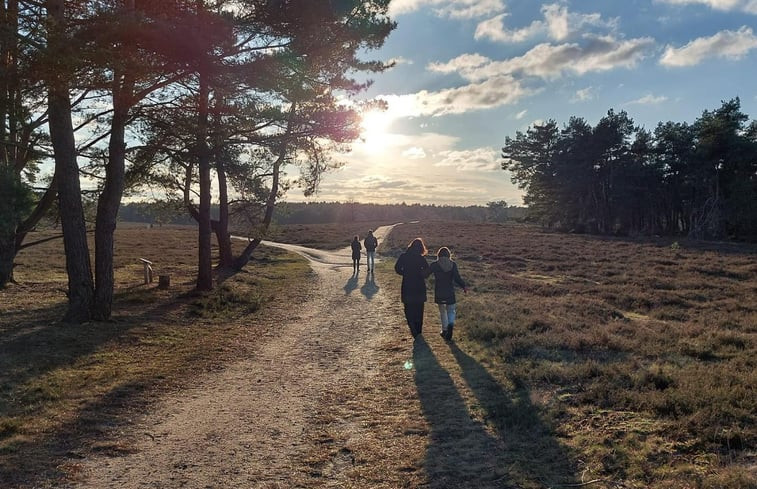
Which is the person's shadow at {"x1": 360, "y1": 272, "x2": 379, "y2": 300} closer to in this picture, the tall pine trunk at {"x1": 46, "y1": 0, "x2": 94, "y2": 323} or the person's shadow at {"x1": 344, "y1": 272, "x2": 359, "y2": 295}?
the person's shadow at {"x1": 344, "y1": 272, "x2": 359, "y2": 295}

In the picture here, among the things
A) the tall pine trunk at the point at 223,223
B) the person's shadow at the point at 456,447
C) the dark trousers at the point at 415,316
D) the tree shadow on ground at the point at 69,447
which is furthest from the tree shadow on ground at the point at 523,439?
the tall pine trunk at the point at 223,223

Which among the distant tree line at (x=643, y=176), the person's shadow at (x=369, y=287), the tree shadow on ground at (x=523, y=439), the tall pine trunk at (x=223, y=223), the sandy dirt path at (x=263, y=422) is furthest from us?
the distant tree line at (x=643, y=176)

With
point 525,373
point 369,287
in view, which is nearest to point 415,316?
point 525,373

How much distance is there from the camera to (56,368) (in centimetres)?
742

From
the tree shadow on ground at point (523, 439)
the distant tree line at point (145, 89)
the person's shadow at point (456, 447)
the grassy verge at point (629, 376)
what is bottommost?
the person's shadow at point (456, 447)

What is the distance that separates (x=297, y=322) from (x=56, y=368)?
532 cm

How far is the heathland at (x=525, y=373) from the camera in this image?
4.25 meters

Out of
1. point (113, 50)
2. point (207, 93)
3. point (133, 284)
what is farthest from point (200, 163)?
point (133, 284)

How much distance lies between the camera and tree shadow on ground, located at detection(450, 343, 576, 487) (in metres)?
4.06

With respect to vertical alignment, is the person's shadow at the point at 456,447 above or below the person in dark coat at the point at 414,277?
below

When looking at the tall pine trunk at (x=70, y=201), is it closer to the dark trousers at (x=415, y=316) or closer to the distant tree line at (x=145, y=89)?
the distant tree line at (x=145, y=89)

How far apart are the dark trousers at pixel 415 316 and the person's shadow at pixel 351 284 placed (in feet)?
22.6

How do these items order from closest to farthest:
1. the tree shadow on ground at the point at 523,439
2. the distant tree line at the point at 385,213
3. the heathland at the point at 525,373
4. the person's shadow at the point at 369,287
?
the tree shadow on ground at the point at 523,439 → the heathland at the point at 525,373 → the person's shadow at the point at 369,287 → the distant tree line at the point at 385,213

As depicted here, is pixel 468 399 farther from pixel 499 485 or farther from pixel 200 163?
pixel 200 163
